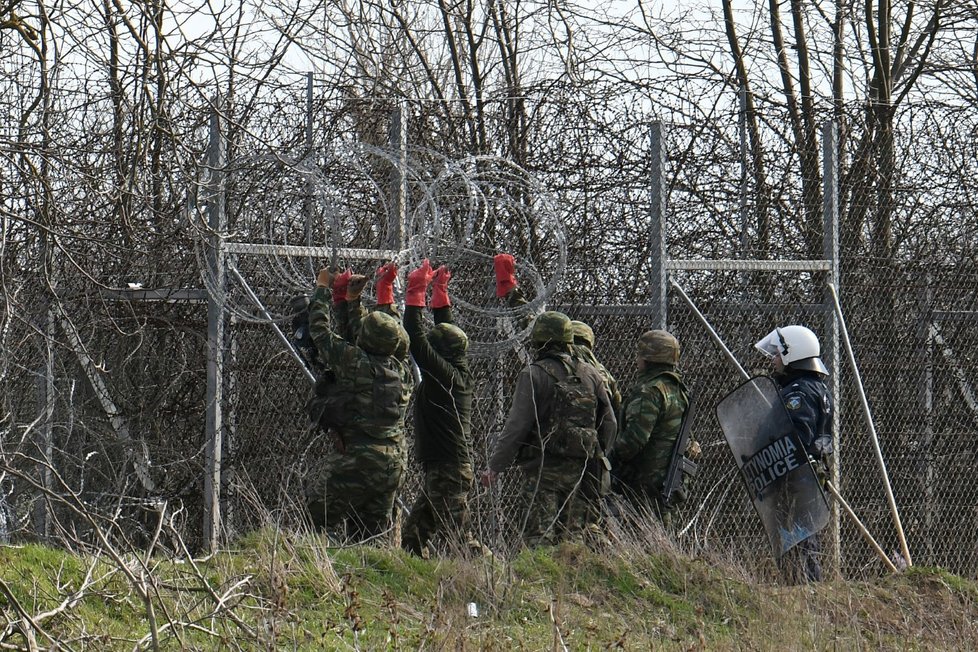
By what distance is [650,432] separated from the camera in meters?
7.07

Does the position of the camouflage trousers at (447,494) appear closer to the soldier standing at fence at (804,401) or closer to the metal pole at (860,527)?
the soldier standing at fence at (804,401)

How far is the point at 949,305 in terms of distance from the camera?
8398 millimetres

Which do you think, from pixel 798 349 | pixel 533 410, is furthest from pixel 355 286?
pixel 798 349

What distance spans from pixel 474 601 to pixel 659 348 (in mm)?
2094

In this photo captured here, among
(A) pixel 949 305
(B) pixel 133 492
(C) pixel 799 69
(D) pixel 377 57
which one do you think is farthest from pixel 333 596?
(D) pixel 377 57

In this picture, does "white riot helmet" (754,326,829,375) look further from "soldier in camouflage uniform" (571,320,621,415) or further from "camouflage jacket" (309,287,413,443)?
"camouflage jacket" (309,287,413,443)

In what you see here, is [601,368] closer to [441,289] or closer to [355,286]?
[441,289]

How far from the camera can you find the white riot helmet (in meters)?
6.90

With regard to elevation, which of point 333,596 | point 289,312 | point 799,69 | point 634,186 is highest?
point 799,69

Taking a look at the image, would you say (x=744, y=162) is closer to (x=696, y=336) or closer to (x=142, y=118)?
(x=696, y=336)

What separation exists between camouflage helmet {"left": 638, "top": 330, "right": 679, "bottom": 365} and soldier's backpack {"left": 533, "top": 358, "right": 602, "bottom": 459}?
0.39m

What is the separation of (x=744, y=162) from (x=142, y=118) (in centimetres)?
427

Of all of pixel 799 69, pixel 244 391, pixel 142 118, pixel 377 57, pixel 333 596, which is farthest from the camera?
pixel 377 57

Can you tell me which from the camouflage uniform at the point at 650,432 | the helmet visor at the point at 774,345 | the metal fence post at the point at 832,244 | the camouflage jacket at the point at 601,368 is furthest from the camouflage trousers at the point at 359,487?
the metal fence post at the point at 832,244
